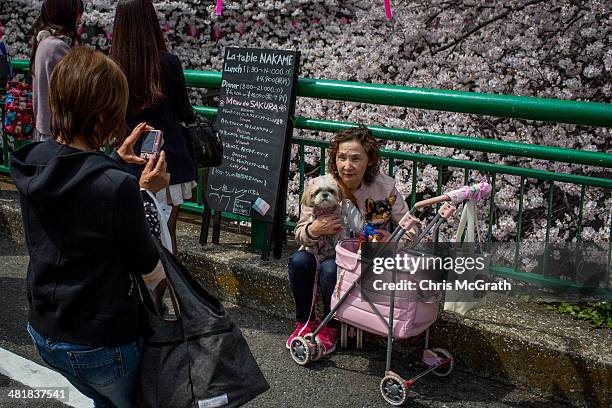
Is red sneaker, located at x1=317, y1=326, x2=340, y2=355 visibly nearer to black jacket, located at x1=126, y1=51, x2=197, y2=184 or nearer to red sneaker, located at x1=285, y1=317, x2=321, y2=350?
red sneaker, located at x1=285, y1=317, x2=321, y2=350

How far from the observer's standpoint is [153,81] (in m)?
4.19

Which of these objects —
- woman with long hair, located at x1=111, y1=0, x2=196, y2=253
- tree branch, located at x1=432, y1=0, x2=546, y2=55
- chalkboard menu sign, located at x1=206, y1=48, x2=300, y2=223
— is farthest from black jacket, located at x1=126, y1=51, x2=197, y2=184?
tree branch, located at x1=432, y1=0, x2=546, y2=55

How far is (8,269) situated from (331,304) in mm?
2847

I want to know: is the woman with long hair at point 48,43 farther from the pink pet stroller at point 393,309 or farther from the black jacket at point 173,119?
the pink pet stroller at point 393,309

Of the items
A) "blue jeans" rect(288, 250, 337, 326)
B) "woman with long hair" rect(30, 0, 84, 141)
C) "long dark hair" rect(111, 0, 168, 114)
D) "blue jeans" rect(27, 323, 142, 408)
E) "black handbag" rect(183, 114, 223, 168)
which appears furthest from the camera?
"woman with long hair" rect(30, 0, 84, 141)

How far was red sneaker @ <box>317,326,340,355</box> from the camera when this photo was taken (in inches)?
162

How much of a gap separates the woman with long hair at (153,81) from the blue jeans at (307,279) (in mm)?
917

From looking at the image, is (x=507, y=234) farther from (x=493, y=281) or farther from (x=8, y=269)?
(x=8, y=269)

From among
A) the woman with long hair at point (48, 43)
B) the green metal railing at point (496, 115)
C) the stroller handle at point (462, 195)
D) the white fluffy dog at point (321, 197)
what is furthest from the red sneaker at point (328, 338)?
the woman with long hair at point (48, 43)

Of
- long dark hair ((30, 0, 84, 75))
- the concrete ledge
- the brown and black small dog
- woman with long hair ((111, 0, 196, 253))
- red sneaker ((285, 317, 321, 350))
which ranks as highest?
long dark hair ((30, 0, 84, 75))

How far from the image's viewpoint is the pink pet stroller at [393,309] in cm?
354

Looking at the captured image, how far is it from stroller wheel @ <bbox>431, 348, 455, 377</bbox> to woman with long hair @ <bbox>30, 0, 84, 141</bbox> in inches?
109

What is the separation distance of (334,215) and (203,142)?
992 millimetres

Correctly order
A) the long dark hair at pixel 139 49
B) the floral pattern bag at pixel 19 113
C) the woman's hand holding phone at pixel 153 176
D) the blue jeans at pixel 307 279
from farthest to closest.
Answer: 1. the floral pattern bag at pixel 19 113
2. the long dark hair at pixel 139 49
3. the blue jeans at pixel 307 279
4. the woman's hand holding phone at pixel 153 176
